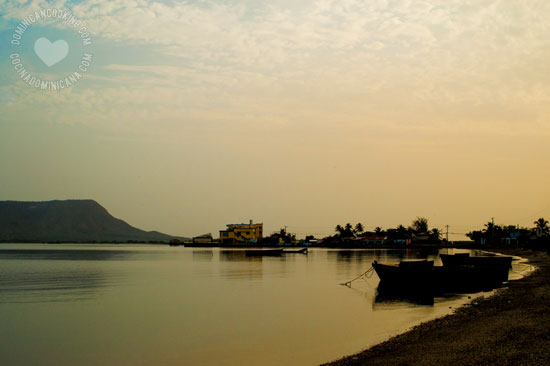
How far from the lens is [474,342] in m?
16.6

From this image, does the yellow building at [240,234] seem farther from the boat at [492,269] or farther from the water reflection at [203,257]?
the boat at [492,269]

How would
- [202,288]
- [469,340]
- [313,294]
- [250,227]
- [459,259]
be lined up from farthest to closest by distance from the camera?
[250,227], [459,259], [202,288], [313,294], [469,340]

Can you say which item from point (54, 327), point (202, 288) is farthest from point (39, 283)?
point (54, 327)

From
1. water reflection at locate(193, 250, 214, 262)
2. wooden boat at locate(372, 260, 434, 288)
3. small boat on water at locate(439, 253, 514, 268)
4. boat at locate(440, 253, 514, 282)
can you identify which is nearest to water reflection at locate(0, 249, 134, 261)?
water reflection at locate(193, 250, 214, 262)

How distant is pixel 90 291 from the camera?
3916 centimetres

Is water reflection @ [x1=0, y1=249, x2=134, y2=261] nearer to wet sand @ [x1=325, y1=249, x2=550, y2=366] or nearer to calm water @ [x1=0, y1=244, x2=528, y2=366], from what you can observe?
calm water @ [x1=0, y1=244, x2=528, y2=366]

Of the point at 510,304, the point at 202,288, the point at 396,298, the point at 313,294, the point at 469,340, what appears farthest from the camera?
the point at 202,288

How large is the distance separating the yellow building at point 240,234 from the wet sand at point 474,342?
169337mm

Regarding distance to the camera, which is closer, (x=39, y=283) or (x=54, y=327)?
(x=54, y=327)

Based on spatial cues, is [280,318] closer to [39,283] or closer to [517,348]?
[517,348]

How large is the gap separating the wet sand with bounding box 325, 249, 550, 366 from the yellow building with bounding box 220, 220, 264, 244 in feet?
556

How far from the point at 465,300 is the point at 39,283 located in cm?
3649

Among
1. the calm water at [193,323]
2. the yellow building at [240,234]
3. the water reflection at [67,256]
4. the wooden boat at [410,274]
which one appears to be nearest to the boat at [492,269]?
the wooden boat at [410,274]

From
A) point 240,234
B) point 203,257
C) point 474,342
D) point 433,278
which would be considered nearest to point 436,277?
point 433,278
